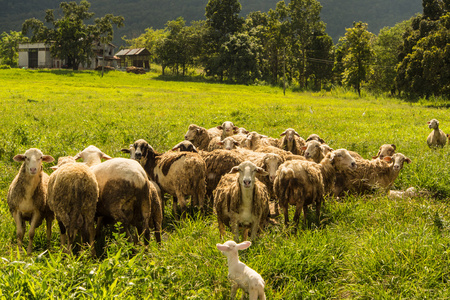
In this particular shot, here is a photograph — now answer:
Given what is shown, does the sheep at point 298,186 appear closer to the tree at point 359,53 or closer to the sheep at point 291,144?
the sheep at point 291,144

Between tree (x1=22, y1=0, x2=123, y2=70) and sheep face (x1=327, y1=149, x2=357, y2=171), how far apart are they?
65.6 meters

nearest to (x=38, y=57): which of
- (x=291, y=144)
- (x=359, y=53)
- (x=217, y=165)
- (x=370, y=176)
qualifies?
(x=359, y=53)

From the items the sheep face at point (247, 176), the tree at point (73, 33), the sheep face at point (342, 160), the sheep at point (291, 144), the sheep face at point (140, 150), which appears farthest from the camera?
the tree at point (73, 33)

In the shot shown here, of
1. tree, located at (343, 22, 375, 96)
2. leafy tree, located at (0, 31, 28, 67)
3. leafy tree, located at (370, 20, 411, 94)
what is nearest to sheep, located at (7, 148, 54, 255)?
tree, located at (343, 22, 375, 96)

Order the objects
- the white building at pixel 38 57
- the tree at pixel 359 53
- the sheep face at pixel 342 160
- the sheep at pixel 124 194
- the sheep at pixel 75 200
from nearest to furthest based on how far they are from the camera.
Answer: the sheep at pixel 75 200 < the sheep at pixel 124 194 < the sheep face at pixel 342 160 < the tree at pixel 359 53 < the white building at pixel 38 57

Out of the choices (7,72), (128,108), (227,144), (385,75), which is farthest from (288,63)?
(227,144)

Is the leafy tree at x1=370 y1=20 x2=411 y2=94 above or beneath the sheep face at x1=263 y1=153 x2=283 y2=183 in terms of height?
above

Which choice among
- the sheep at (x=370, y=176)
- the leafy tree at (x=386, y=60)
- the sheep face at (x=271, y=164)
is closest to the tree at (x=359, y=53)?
the leafy tree at (x=386, y=60)

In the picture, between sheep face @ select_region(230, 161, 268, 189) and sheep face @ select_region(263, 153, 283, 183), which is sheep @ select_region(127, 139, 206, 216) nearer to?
sheep face @ select_region(263, 153, 283, 183)

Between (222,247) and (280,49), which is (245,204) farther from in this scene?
(280,49)

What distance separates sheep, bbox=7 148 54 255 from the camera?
609cm

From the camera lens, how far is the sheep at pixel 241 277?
13.6ft

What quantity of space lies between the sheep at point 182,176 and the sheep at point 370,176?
3.09 m

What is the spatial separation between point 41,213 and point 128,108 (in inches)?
722
